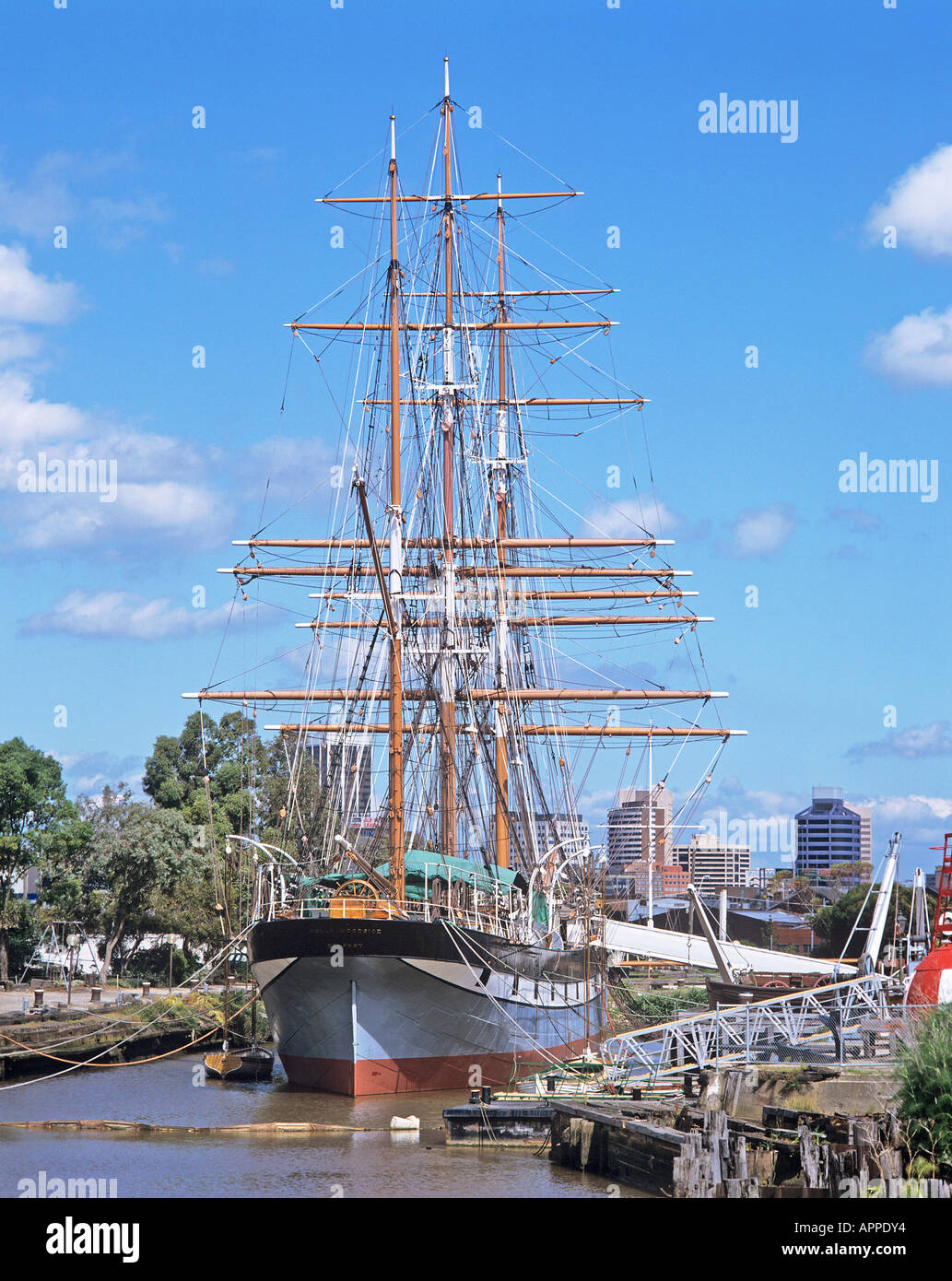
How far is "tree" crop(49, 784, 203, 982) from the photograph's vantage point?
223 feet

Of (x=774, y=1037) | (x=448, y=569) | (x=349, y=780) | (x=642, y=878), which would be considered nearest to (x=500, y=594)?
(x=448, y=569)

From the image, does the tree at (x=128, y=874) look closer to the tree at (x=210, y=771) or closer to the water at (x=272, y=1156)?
the tree at (x=210, y=771)

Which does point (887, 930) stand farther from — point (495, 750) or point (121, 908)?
point (121, 908)

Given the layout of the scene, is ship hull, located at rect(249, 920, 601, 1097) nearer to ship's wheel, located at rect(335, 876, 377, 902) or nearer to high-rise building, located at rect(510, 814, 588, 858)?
ship's wheel, located at rect(335, 876, 377, 902)

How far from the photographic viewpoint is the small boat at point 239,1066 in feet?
147

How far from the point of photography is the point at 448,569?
50969 millimetres

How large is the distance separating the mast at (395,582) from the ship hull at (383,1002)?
6.28 feet

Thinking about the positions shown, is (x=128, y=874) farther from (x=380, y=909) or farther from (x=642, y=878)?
(x=642, y=878)

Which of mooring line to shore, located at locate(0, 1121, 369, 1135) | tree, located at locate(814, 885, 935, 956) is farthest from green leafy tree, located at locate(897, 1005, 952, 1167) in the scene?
tree, located at locate(814, 885, 935, 956)

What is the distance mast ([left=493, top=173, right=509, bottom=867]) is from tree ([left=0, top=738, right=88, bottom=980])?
648 inches
